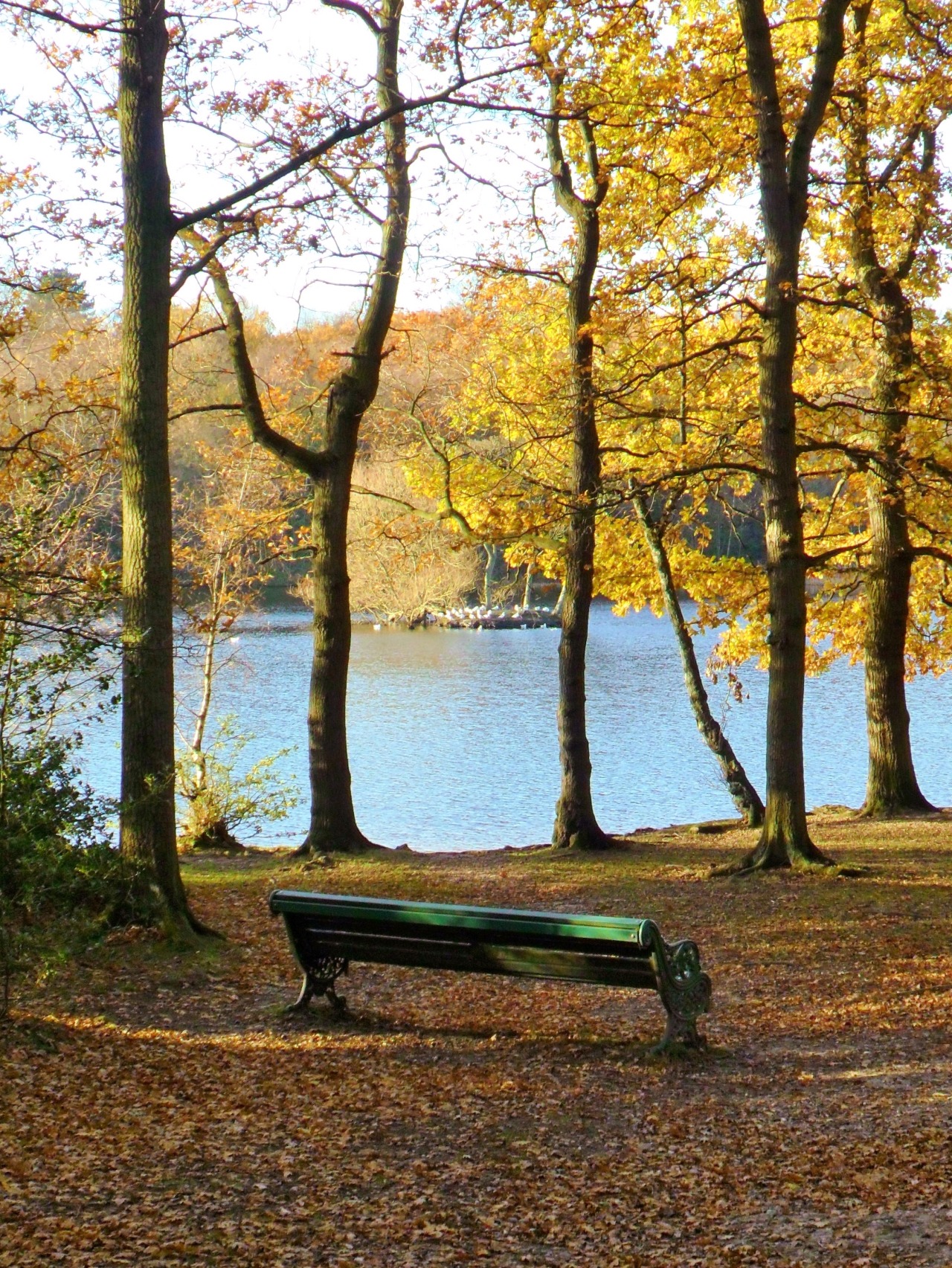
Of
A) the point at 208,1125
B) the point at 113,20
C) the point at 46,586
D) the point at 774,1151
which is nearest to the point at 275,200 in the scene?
the point at 113,20

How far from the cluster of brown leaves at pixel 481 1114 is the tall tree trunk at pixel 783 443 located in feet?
6.10

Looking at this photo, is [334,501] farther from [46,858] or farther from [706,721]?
[46,858]

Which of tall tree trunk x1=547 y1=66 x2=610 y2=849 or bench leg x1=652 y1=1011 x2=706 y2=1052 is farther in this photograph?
tall tree trunk x1=547 y1=66 x2=610 y2=849

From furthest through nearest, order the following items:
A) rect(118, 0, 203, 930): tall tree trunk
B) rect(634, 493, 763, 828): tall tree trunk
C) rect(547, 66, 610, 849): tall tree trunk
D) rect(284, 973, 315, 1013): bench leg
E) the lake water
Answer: the lake water → rect(634, 493, 763, 828): tall tree trunk → rect(547, 66, 610, 849): tall tree trunk → rect(118, 0, 203, 930): tall tree trunk → rect(284, 973, 315, 1013): bench leg

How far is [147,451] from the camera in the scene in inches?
302

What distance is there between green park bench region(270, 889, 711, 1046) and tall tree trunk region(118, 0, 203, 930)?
1498mm

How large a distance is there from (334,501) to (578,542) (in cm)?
260

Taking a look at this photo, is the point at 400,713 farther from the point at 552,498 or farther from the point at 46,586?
the point at 46,586

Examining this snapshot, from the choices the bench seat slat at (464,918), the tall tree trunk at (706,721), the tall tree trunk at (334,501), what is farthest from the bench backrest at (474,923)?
the tall tree trunk at (706,721)

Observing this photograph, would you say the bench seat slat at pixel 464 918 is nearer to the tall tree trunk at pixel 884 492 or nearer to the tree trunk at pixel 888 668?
the tall tree trunk at pixel 884 492

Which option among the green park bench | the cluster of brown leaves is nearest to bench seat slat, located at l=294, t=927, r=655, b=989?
the green park bench

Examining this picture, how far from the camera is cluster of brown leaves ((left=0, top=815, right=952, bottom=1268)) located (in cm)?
379

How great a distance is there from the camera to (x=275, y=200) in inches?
366

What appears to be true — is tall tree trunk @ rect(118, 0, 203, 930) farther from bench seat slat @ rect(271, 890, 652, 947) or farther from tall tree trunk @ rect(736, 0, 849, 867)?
tall tree trunk @ rect(736, 0, 849, 867)
